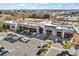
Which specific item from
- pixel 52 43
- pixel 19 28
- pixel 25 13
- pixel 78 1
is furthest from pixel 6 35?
Result: pixel 78 1

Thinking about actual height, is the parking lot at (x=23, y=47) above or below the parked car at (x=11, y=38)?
below

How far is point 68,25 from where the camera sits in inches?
59.9

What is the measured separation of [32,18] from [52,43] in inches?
10.5

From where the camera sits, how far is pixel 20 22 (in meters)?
1.55

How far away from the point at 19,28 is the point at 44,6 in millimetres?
278

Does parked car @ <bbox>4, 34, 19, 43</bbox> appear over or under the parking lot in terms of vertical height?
over

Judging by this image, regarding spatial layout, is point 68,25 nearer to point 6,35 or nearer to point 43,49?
point 43,49

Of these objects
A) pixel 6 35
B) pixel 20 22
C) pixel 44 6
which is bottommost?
pixel 6 35

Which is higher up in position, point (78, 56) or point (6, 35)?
point (6, 35)

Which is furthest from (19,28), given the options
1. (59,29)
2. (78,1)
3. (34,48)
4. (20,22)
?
(78,1)

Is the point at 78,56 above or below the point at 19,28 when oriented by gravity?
below

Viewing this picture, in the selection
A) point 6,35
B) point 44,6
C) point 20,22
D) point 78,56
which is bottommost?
point 78,56

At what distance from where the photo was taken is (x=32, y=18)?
1.54 metres

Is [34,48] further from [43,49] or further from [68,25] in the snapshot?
[68,25]
